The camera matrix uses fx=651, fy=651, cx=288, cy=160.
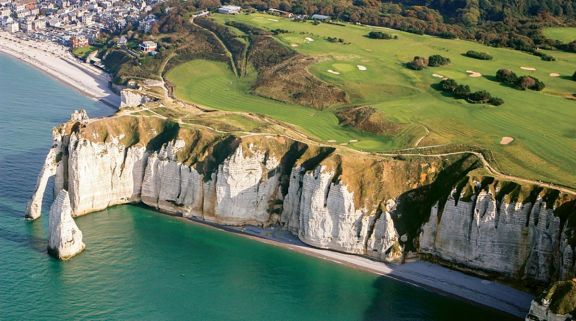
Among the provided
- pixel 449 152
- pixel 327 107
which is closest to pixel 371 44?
pixel 327 107

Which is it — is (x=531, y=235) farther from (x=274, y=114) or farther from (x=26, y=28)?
(x=26, y=28)

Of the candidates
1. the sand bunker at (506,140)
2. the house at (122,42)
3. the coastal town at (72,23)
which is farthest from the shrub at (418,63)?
the coastal town at (72,23)

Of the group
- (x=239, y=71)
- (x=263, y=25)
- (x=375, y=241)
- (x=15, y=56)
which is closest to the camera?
(x=375, y=241)

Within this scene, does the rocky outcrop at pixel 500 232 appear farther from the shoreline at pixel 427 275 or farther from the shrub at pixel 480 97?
the shrub at pixel 480 97

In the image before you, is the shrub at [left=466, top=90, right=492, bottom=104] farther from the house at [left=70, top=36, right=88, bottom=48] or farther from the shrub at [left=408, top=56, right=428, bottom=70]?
the house at [left=70, top=36, right=88, bottom=48]

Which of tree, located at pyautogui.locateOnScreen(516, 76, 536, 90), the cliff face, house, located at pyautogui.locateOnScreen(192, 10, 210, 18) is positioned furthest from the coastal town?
tree, located at pyautogui.locateOnScreen(516, 76, 536, 90)

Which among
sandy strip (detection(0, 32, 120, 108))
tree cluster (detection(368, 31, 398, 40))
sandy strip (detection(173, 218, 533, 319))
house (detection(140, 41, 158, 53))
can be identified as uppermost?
tree cluster (detection(368, 31, 398, 40))
